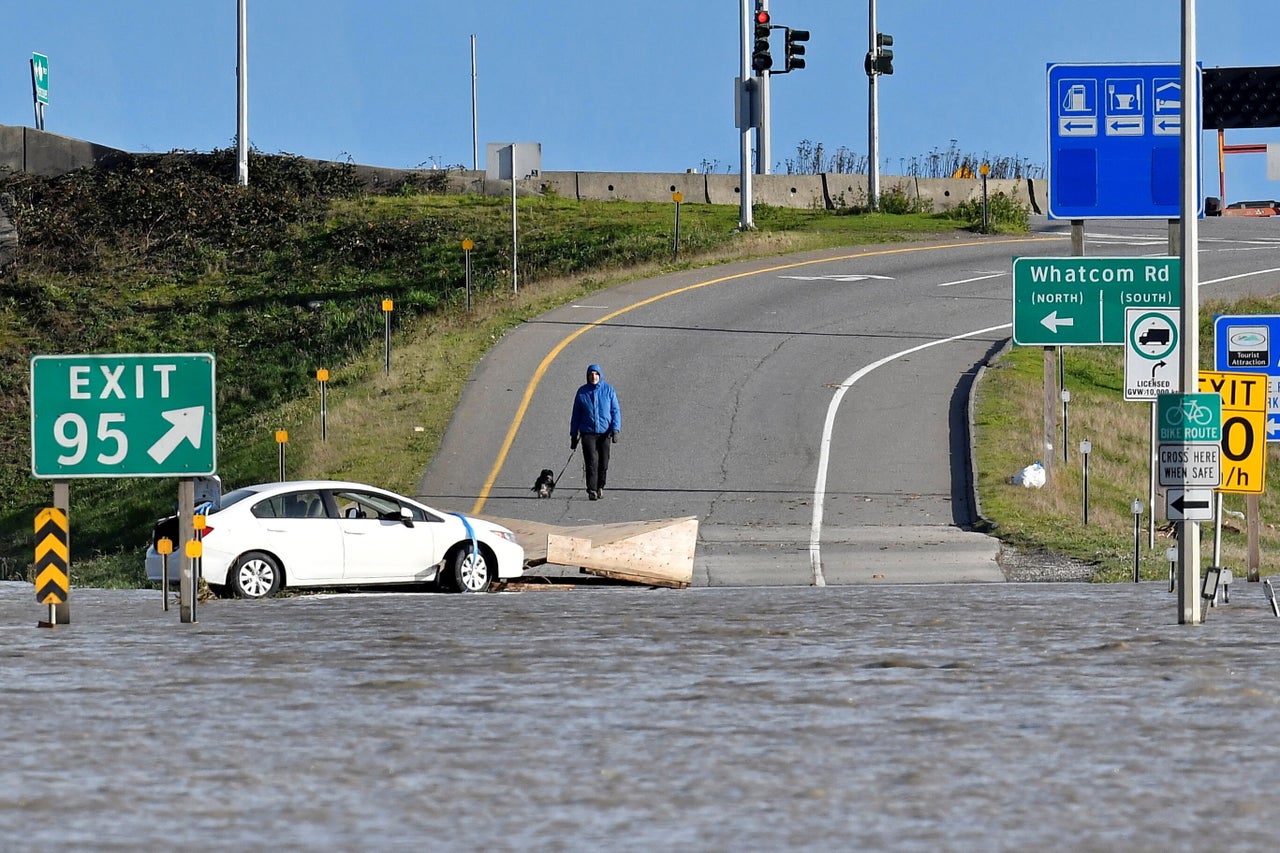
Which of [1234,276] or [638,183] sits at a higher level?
[638,183]

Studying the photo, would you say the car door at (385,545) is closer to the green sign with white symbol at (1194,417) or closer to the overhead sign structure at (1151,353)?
the overhead sign structure at (1151,353)

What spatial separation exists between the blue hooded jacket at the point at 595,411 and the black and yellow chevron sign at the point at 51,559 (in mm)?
11229

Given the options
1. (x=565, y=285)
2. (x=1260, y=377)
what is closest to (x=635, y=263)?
(x=565, y=285)

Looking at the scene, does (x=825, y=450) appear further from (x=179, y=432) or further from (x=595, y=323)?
(x=179, y=432)

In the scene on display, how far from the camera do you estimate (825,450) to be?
28.7 m

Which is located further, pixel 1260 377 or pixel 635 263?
pixel 635 263

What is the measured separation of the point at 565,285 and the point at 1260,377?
77.9 ft

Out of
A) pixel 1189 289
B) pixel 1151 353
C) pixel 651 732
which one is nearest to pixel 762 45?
pixel 1151 353

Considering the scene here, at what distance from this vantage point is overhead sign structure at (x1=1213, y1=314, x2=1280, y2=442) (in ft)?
67.1

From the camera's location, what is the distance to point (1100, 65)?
89.6ft

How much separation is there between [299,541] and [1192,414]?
30.3 feet

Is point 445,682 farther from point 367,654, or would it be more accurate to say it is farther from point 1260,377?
point 1260,377

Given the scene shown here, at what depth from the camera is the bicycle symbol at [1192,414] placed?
1498cm

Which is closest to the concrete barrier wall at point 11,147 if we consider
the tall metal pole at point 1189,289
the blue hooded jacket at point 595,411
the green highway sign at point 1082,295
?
the blue hooded jacket at point 595,411
